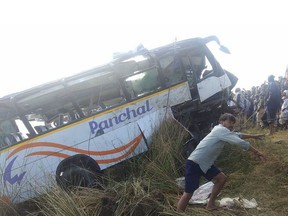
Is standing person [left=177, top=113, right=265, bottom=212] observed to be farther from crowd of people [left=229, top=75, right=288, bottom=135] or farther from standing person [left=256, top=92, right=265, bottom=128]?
standing person [left=256, top=92, right=265, bottom=128]

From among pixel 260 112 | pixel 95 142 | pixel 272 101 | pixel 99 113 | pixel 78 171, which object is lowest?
pixel 260 112

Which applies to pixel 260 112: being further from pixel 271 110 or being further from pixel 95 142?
pixel 95 142

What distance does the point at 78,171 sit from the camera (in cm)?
690

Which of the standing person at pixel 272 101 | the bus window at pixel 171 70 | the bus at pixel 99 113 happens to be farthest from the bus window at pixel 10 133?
the standing person at pixel 272 101

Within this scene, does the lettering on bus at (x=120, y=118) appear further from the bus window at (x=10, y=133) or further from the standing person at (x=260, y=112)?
the standing person at (x=260, y=112)

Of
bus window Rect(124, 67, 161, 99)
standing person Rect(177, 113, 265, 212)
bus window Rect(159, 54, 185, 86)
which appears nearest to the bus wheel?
bus window Rect(124, 67, 161, 99)

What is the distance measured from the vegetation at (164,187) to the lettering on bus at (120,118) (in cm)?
65

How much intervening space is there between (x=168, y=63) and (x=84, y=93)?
219cm

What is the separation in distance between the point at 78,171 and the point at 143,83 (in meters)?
2.51

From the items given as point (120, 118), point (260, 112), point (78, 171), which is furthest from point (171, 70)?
point (260, 112)

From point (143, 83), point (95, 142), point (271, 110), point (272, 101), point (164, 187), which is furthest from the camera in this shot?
point (271, 110)

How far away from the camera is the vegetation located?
484 cm

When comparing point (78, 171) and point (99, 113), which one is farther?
point (99, 113)

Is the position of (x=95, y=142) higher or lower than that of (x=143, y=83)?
lower
